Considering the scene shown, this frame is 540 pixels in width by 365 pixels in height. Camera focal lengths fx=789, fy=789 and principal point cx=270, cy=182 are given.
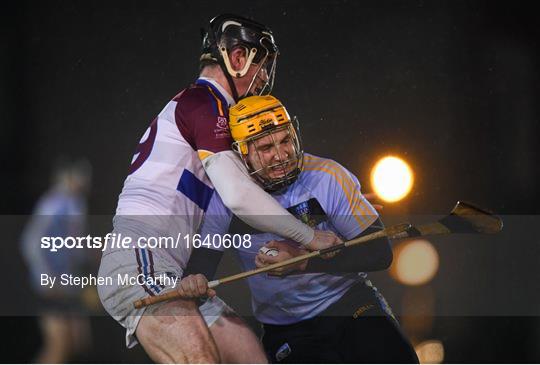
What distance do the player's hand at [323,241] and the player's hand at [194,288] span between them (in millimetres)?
351

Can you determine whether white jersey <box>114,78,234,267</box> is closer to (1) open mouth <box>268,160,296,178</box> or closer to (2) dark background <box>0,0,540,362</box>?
(1) open mouth <box>268,160,296,178</box>

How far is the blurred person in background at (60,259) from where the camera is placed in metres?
2.93

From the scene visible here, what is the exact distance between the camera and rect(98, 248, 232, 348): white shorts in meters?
2.52

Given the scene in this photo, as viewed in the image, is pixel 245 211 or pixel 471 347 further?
pixel 471 347

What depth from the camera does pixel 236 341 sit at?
8.52 ft

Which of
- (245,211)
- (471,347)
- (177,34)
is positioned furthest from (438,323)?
(177,34)

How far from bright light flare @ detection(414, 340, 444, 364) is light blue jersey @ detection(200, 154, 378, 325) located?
Answer: 61 centimetres

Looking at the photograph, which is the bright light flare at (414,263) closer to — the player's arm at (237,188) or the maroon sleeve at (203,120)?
the player's arm at (237,188)

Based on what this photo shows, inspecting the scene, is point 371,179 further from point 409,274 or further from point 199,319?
point 199,319

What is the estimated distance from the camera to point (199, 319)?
252 centimetres

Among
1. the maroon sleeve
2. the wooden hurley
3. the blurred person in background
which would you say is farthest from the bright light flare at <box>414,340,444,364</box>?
the blurred person in background

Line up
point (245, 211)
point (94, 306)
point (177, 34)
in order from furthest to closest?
point (177, 34), point (94, 306), point (245, 211)

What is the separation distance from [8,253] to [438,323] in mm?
1721

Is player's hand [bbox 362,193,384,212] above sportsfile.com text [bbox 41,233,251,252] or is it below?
above
